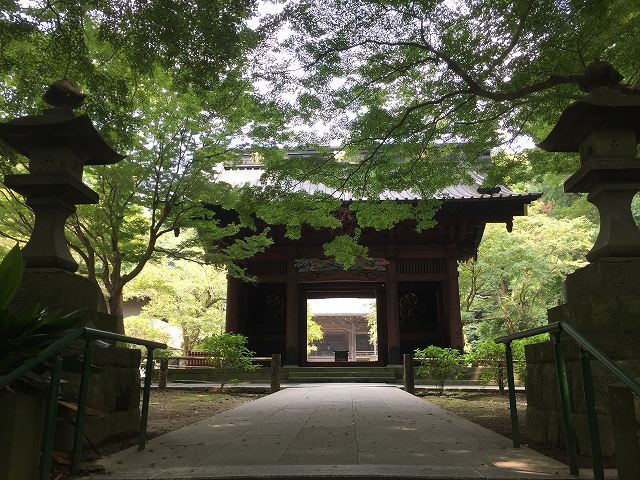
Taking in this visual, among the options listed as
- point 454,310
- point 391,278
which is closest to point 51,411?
point 391,278

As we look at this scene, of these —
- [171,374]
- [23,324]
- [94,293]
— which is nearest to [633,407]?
[23,324]

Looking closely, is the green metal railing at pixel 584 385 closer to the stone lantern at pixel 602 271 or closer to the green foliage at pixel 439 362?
the stone lantern at pixel 602 271

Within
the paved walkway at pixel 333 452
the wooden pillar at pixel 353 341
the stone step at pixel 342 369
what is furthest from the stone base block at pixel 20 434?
the wooden pillar at pixel 353 341

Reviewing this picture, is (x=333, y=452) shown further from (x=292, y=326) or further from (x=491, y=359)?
(x=292, y=326)

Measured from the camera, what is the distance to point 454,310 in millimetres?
15641

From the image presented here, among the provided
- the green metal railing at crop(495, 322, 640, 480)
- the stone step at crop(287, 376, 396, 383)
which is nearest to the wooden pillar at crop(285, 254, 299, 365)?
the stone step at crop(287, 376, 396, 383)

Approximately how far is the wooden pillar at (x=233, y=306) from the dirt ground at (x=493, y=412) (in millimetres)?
7120

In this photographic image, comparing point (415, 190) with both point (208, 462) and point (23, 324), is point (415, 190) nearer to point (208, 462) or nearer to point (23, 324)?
point (208, 462)

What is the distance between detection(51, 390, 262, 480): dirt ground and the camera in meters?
3.32

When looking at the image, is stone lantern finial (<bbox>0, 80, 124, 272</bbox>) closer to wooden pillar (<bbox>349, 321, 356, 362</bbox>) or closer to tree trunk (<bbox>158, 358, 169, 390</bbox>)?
tree trunk (<bbox>158, 358, 169, 390</bbox>)

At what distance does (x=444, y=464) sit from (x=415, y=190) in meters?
5.41

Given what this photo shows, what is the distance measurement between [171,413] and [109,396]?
353cm

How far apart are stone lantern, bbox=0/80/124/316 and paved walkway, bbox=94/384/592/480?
1.57m

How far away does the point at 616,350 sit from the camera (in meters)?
3.60
